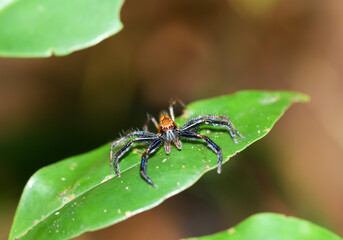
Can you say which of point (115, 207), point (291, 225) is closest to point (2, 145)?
point (115, 207)

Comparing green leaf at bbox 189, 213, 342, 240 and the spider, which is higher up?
the spider

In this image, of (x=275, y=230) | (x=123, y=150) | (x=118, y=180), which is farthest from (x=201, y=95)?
(x=275, y=230)

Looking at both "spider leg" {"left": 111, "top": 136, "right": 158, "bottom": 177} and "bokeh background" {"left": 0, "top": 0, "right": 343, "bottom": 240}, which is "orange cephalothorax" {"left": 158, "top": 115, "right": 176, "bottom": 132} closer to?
"spider leg" {"left": 111, "top": 136, "right": 158, "bottom": 177}

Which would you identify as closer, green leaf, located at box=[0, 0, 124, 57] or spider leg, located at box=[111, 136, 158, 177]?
green leaf, located at box=[0, 0, 124, 57]

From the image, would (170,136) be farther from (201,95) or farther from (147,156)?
(201,95)

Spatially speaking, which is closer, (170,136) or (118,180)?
(118,180)

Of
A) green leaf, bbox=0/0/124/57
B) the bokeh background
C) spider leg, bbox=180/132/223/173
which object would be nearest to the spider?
spider leg, bbox=180/132/223/173
